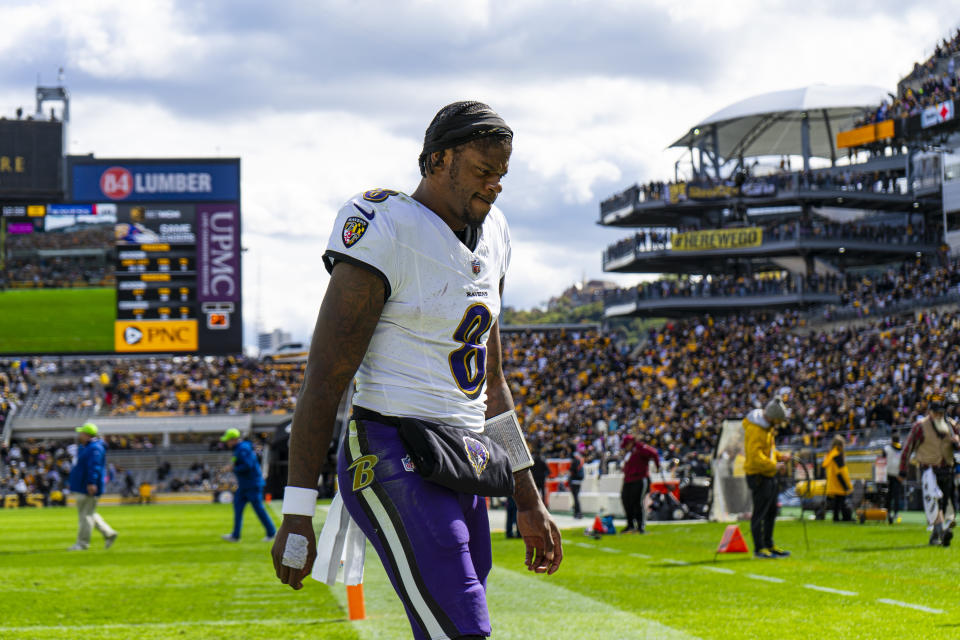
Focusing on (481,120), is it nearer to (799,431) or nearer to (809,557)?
(809,557)

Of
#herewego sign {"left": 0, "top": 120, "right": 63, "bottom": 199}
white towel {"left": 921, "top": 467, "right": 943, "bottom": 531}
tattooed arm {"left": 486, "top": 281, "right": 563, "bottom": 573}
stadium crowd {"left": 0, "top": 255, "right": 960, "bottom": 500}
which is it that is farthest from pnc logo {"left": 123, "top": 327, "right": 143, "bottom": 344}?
tattooed arm {"left": 486, "top": 281, "right": 563, "bottom": 573}

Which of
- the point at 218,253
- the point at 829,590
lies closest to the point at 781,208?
the point at 218,253

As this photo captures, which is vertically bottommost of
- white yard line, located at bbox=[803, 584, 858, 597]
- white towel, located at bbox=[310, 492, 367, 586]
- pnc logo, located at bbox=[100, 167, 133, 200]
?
white yard line, located at bbox=[803, 584, 858, 597]

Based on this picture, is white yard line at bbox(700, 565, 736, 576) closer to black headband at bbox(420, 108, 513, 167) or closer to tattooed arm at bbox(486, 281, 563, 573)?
tattooed arm at bbox(486, 281, 563, 573)

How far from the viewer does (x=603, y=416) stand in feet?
160

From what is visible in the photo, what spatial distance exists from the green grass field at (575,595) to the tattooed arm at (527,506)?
4.19m

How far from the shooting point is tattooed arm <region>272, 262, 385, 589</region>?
3410 mm

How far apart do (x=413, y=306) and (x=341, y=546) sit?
720 millimetres

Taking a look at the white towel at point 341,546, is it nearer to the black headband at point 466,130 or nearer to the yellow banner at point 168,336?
the black headband at point 466,130

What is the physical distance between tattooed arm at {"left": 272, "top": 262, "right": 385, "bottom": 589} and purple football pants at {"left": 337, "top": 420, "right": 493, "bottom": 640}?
124 millimetres

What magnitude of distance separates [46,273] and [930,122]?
3429cm

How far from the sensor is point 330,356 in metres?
3.42

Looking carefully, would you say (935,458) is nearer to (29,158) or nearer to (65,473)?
(29,158)

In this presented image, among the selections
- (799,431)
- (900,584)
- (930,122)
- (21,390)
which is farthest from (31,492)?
(900,584)
